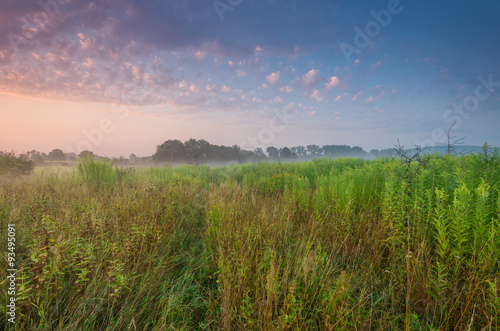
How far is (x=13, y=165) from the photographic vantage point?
1120 cm

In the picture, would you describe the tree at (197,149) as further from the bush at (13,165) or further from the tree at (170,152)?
the bush at (13,165)

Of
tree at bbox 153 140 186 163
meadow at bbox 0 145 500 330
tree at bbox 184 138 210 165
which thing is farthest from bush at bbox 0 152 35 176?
tree at bbox 184 138 210 165

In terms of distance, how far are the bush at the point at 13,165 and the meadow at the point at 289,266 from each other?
9494mm

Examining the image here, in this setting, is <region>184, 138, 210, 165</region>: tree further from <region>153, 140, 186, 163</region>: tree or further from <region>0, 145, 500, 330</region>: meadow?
<region>0, 145, 500, 330</region>: meadow

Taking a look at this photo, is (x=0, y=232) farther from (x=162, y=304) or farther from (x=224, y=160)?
(x=224, y=160)

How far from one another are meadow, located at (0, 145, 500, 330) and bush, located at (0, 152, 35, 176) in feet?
31.1

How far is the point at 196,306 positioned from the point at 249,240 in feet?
3.74

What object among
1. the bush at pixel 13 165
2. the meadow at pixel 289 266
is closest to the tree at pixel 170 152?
the bush at pixel 13 165

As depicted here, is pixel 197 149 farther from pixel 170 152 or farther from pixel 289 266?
pixel 289 266

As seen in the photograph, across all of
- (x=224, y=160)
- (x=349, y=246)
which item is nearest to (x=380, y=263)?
(x=349, y=246)

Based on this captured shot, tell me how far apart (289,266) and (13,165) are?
602 inches

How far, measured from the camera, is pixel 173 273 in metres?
3.26

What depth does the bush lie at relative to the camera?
1074 cm

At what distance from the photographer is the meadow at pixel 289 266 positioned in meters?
2.11
